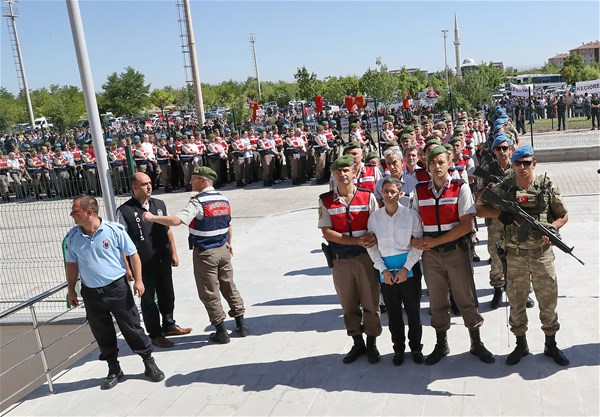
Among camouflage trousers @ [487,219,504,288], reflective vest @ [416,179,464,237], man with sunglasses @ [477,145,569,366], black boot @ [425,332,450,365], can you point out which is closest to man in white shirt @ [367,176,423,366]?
reflective vest @ [416,179,464,237]

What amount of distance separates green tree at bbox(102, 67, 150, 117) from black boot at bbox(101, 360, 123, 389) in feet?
134

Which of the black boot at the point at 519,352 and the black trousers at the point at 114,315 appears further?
the black trousers at the point at 114,315

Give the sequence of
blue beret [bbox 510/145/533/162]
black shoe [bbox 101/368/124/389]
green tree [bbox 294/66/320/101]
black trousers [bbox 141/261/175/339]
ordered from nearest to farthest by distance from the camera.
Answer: blue beret [bbox 510/145/533/162] → black shoe [bbox 101/368/124/389] → black trousers [bbox 141/261/175/339] → green tree [bbox 294/66/320/101]

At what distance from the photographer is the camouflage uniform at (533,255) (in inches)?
191

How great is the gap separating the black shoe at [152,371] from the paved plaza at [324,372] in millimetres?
67

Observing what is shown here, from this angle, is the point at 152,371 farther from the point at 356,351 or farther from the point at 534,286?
the point at 534,286

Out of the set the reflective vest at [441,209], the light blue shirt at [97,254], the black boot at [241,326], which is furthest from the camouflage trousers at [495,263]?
the light blue shirt at [97,254]

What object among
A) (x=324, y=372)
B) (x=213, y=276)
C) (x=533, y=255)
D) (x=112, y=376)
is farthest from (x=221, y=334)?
(x=533, y=255)

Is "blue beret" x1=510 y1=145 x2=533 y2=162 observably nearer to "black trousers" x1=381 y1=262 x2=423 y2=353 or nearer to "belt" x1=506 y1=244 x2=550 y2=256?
"belt" x1=506 y1=244 x2=550 y2=256

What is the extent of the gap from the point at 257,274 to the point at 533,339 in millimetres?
4487

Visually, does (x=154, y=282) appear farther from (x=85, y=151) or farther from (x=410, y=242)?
(x=85, y=151)

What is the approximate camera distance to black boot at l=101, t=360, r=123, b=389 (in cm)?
553

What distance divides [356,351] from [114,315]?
2256 mm

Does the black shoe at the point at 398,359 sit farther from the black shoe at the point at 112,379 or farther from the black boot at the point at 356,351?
the black shoe at the point at 112,379
